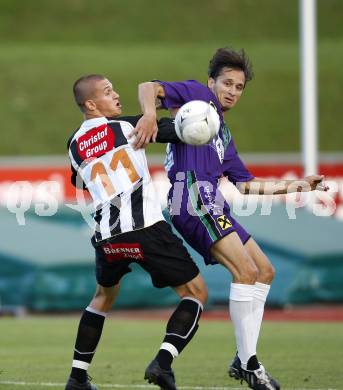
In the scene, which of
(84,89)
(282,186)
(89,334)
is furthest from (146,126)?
(282,186)

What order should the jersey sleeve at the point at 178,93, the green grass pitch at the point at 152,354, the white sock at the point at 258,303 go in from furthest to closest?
the green grass pitch at the point at 152,354
the white sock at the point at 258,303
the jersey sleeve at the point at 178,93

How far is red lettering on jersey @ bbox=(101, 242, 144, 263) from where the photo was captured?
284 inches

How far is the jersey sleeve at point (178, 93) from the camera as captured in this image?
7773mm

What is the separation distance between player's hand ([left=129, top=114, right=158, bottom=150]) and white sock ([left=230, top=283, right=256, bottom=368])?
4.44 ft

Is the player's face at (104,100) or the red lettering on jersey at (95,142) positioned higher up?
the player's face at (104,100)

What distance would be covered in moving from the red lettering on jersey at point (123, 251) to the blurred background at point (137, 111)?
9537mm

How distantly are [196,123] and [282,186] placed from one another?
169 centimetres

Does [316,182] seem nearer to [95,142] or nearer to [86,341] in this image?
[95,142]

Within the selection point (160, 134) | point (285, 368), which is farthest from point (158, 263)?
point (285, 368)

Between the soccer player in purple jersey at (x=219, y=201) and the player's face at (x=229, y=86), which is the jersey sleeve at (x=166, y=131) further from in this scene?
the player's face at (x=229, y=86)

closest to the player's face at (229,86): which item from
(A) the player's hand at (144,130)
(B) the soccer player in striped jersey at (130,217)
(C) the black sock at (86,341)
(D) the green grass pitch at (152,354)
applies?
(B) the soccer player in striped jersey at (130,217)

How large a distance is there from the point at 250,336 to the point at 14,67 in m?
33.0

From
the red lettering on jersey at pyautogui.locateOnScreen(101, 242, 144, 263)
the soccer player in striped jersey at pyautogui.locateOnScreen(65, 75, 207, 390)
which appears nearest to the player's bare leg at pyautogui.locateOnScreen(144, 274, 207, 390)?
the soccer player in striped jersey at pyautogui.locateOnScreen(65, 75, 207, 390)

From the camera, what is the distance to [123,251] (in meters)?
7.27
